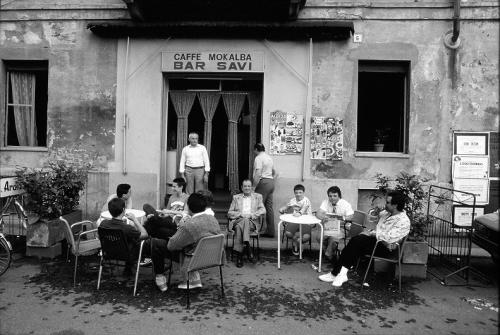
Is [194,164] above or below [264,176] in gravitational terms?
above

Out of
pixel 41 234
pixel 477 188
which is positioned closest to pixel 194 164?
pixel 41 234

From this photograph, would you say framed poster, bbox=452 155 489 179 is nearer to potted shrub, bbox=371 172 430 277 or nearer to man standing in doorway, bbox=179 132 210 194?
potted shrub, bbox=371 172 430 277

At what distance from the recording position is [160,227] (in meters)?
5.54

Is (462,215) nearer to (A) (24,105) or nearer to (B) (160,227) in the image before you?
A: (B) (160,227)

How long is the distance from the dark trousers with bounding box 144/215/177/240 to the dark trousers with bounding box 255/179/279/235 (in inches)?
112

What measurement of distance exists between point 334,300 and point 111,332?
264 centimetres

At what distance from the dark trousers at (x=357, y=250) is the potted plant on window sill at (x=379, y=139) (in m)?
3.52

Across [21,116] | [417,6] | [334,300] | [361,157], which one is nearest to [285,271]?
[334,300]

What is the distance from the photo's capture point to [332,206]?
6.66 meters

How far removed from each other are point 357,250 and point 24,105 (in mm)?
8215

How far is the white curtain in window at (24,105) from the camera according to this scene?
9320 millimetres

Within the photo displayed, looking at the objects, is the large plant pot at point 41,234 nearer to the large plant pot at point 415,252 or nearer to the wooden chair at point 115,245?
the wooden chair at point 115,245

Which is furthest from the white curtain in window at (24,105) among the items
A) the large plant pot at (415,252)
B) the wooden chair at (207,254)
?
the large plant pot at (415,252)

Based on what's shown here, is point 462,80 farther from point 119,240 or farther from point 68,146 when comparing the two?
point 68,146
